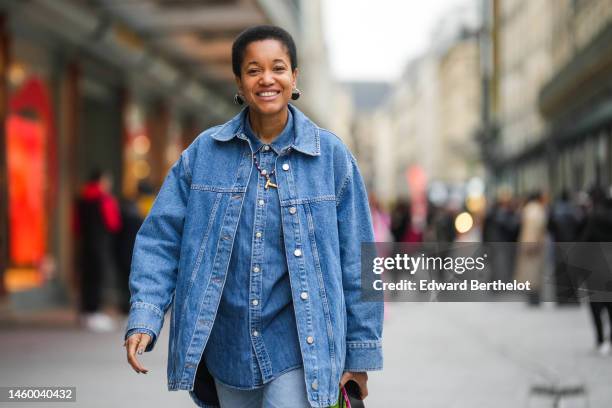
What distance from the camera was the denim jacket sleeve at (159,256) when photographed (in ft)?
9.82

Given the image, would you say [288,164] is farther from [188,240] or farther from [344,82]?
[344,82]

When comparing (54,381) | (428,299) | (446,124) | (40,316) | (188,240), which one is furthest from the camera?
(446,124)

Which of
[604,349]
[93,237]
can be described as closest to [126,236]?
[93,237]

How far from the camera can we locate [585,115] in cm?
2648

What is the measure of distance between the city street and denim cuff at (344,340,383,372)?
3942 mm

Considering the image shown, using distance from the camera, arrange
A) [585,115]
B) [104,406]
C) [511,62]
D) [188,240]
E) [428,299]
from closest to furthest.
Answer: [188,240] < [428,299] < [104,406] < [585,115] < [511,62]

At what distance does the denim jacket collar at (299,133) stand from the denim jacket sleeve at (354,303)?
13cm

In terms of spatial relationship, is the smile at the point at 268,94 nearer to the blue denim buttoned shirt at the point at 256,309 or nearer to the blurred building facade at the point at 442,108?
the blue denim buttoned shirt at the point at 256,309

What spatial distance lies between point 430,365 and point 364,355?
603 centimetres

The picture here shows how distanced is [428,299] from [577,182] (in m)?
25.4

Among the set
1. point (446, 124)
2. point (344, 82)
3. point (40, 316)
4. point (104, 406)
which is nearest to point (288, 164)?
point (104, 406)

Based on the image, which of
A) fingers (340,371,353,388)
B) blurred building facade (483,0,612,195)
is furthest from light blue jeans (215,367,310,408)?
blurred building facade (483,0,612,195)

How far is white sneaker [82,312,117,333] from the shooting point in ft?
38.4

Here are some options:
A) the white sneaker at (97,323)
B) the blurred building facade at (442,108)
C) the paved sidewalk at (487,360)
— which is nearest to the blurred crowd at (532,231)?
the paved sidewalk at (487,360)
